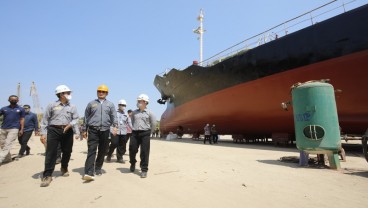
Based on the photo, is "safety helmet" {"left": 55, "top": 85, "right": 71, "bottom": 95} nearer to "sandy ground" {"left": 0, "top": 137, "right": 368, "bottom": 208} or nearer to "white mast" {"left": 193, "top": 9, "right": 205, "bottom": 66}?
"sandy ground" {"left": 0, "top": 137, "right": 368, "bottom": 208}

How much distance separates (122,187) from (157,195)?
0.76 m

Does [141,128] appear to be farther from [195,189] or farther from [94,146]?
[195,189]

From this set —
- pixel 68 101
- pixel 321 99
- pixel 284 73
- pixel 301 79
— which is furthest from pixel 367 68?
pixel 68 101

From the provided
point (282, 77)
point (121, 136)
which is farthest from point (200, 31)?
point (121, 136)

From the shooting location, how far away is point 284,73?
9977mm

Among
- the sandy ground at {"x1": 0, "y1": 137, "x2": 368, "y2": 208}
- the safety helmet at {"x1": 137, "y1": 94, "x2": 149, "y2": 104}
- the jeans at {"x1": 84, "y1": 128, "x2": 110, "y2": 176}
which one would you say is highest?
the safety helmet at {"x1": 137, "y1": 94, "x2": 149, "y2": 104}

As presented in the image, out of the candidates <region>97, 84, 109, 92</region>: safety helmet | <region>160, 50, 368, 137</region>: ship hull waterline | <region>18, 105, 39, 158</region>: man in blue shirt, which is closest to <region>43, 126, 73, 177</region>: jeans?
<region>97, 84, 109, 92</region>: safety helmet

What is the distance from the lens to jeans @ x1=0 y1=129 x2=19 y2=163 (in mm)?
6008

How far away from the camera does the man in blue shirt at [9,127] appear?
6.04 metres

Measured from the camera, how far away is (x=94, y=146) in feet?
14.8

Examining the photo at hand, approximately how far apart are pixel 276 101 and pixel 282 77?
1.03 meters

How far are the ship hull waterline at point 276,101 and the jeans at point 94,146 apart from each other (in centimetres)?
778

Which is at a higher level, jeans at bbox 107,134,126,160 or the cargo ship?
the cargo ship

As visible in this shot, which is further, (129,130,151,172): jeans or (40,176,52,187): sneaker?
(129,130,151,172): jeans
